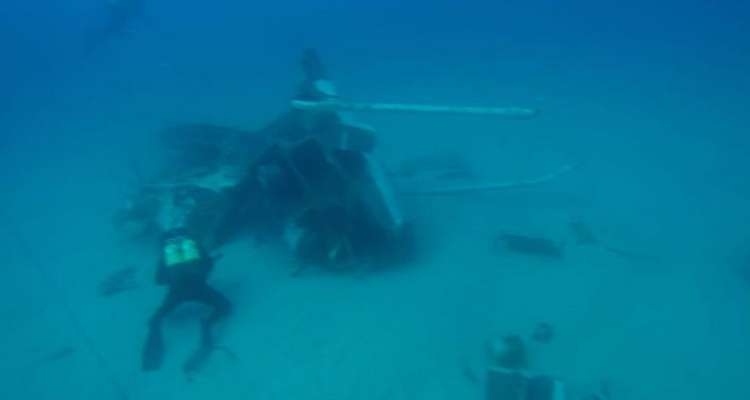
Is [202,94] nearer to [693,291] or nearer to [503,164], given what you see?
[503,164]

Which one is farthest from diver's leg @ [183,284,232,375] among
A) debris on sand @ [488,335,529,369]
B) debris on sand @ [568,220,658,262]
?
debris on sand @ [568,220,658,262]

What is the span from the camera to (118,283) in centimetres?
925

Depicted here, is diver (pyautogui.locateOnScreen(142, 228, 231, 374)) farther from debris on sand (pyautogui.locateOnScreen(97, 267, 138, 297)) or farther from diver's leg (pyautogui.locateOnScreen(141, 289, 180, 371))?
debris on sand (pyautogui.locateOnScreen(97, 267, 138, 297))

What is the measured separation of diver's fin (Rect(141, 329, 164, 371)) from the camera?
7.26 metres

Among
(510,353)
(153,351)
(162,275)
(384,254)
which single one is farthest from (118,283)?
(510,353)

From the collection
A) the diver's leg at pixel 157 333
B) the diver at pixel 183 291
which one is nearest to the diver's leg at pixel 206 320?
the diver at pixel 183 291

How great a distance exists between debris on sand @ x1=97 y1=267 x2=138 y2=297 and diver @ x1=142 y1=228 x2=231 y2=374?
175 centimetres

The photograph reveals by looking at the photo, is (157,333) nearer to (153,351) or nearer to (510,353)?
(153,351)

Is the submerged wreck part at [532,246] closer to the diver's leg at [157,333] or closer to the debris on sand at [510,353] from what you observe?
the debris on sand at [510,353]

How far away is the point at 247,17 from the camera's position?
1857 inches

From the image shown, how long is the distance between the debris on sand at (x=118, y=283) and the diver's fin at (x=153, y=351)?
1.94 m

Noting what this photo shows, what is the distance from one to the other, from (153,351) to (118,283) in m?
2.44

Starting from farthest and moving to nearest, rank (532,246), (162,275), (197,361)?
(532,246) → (162,275) → (197,361)

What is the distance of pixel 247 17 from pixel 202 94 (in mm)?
27023
